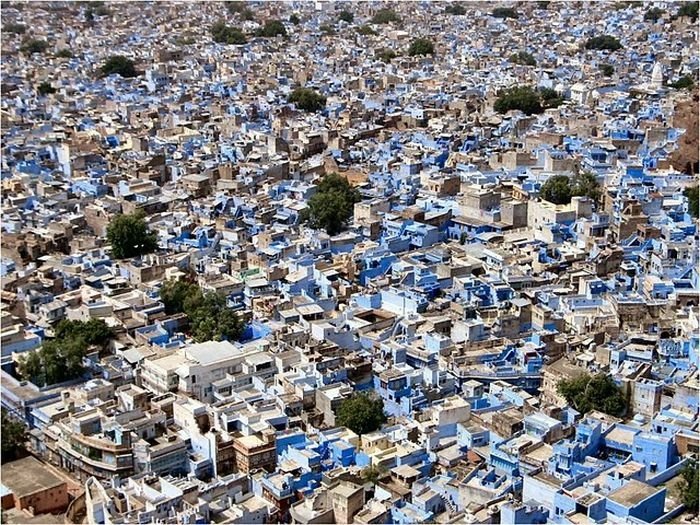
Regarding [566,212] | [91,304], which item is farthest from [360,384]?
[566,212]

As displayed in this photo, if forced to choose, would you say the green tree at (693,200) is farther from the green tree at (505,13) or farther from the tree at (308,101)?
the green tree at (505,13)

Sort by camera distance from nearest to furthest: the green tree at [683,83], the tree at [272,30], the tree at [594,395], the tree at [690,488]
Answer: the tree at [690,488] < the tree at [594,395] < the green tree at [683,83] < the tree at [272,30]

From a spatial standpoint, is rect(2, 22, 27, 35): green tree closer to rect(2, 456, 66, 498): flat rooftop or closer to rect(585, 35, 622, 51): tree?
rect(585, 35, 622, 51): tree

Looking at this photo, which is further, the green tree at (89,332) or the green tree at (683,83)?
the green tree at (683,83)

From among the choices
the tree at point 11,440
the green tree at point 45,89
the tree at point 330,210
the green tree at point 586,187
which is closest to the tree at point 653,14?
the green tree at point 45,89

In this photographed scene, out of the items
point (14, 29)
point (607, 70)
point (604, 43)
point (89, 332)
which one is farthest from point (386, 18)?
point (89, 332)
